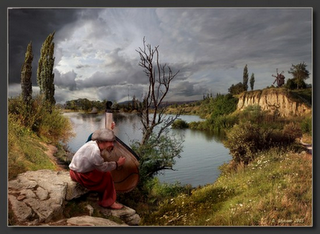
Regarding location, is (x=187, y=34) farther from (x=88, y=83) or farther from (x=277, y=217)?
(x=277, y=217)

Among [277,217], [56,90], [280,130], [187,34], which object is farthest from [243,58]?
[56,90]

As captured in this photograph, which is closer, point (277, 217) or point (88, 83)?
point (277, 217)

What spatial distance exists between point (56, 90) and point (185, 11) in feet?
8.73

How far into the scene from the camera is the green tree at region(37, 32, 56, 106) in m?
5.75

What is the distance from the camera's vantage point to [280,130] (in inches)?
229

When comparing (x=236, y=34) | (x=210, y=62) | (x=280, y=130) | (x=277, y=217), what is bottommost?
(x=277, y=217)

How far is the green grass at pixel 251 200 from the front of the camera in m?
5.46

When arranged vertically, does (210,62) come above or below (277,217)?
above

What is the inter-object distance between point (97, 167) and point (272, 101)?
327 cm

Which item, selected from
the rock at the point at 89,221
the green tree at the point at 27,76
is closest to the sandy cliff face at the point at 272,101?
the rock at the point at 89,221

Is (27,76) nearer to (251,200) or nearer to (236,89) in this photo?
(236,89)

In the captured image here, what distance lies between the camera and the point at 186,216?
556cm

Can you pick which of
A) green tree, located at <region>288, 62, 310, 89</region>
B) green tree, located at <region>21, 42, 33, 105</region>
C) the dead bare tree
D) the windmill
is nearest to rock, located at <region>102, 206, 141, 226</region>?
the dead bare tree

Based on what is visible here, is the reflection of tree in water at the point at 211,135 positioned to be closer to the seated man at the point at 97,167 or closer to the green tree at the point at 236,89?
the green tree at the point at 236,89
